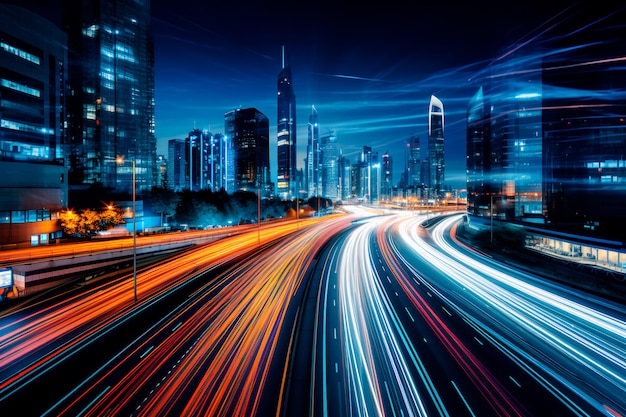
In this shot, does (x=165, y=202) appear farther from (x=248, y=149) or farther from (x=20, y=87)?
(x=248, y=149)

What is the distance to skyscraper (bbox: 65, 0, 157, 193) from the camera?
63.4 m

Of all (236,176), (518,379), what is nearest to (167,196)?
(518,379)

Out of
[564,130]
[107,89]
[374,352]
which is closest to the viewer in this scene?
[374,352]

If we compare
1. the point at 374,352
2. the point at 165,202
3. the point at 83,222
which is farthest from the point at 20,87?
the point at 374,352

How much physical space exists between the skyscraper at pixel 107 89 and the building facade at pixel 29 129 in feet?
51.1

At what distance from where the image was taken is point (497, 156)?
67.5 metres

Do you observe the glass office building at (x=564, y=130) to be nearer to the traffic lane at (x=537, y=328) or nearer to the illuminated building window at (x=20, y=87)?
the traffic lane at (x=537, y=328)

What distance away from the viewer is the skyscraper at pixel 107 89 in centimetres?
6344

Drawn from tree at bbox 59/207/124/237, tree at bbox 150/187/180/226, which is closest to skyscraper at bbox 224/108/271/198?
tree at bbox 150/187/180/226

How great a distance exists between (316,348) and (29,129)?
5999 centimetres

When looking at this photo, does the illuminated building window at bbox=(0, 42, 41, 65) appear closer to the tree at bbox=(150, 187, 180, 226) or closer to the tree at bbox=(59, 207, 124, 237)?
the tree at bbox=(150, 187, 180, 226)

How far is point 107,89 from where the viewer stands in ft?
211

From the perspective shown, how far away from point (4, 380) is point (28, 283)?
1330 centimetres

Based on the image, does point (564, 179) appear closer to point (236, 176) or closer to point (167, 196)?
point (167, 196)
